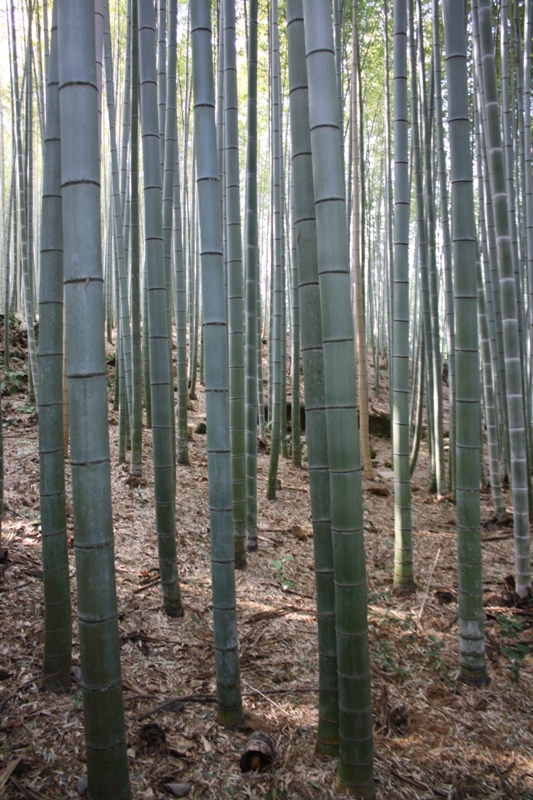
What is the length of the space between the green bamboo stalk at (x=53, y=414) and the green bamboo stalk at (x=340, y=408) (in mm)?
844

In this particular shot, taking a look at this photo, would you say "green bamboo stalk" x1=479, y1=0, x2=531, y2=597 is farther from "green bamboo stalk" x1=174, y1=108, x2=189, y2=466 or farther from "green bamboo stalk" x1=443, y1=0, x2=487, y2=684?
"green bamboo stalk" x1=174, y1=108, x2=189, y2=466

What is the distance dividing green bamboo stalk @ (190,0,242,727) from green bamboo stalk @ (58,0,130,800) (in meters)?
0.56

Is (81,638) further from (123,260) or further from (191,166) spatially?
(191,166)

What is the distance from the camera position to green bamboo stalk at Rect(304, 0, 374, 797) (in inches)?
58.1

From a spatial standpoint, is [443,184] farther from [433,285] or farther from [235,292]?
[235,292]

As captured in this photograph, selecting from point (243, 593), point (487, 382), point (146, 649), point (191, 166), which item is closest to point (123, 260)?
point (243, 593)

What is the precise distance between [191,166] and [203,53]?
247 inches

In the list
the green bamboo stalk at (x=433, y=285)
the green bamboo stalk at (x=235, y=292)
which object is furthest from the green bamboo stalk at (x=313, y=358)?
the green bamboo stalk at (x=433, y=285)

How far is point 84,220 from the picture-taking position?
1.27m

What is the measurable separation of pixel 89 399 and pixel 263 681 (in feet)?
5.14

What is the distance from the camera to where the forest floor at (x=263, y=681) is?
1709mm

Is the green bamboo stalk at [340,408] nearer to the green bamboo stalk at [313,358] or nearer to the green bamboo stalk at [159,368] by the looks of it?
the green bamboo stalk at [313,358]

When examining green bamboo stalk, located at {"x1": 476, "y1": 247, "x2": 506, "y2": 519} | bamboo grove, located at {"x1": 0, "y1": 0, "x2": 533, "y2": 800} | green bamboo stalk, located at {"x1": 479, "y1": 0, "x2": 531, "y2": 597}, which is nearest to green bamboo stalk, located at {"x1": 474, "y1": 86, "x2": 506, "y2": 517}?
green bamboo stalk, located at {"x1": 476, "y1": 247, "x2": 506, "y2": 519}

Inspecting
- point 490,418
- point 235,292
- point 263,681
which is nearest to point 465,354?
point 235,292
